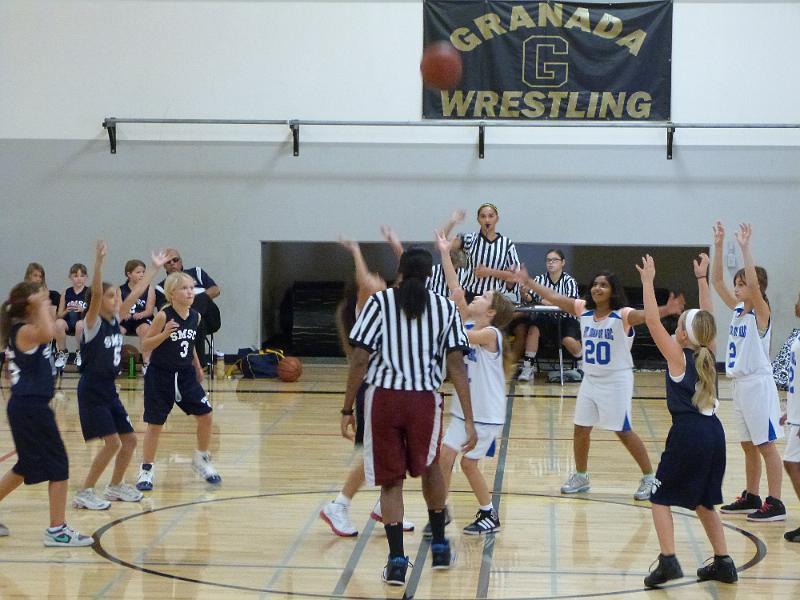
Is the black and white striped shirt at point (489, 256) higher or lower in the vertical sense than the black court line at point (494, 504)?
higher

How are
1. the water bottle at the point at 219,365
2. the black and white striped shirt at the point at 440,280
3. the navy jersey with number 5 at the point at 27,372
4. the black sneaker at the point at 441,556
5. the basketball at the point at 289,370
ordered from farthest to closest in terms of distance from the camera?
1. the water bottle at the point at 219,365
2. the basketball at the point at 289,370
3. the black and white striped shirt at the point at 440,280
4. the navy jersey with number 5 at the point at 27,372
5. the black sneaker at the point at 441,556

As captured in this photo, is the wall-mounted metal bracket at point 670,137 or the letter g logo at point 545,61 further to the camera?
the letter g logo at point 545,61

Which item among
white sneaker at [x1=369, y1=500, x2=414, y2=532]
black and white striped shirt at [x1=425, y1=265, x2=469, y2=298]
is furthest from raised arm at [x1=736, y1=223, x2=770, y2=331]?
black and white striped shirt at [x1=425, y1=265, x2=469, y2=298]

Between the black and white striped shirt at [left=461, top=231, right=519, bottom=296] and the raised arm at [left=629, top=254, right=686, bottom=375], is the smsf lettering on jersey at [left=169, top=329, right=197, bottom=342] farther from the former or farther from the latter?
the black and white striped shirt at [left=461, top=231, right=519, bottom=296]

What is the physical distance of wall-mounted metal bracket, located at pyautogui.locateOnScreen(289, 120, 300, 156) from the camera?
1462cm

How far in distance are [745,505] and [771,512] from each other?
0.25 m

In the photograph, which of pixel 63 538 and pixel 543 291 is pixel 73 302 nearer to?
pixel 63 538

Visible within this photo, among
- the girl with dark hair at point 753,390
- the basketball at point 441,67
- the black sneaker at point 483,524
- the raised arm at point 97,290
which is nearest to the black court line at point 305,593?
the girl with dark hair at point 753,390

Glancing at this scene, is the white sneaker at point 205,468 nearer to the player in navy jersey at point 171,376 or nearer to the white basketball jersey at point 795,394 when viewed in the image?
the player in navy jersey at point 171,376

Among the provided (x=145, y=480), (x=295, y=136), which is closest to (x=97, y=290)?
(x=145, y=480)

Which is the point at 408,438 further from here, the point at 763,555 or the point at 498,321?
the point at 763,555

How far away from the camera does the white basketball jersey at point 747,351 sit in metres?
7.02

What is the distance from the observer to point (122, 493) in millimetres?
7367

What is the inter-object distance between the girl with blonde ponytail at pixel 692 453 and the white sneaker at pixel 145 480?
12.1 ft
